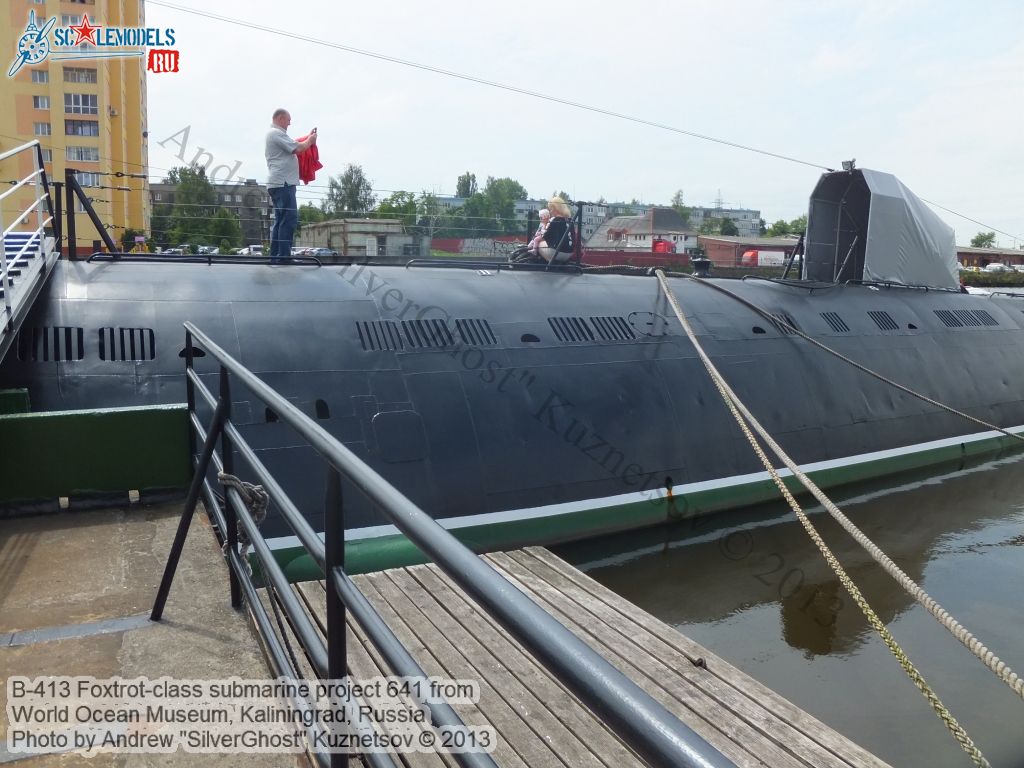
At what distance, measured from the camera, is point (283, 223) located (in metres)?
9.80

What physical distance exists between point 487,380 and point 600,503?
1.72 meters

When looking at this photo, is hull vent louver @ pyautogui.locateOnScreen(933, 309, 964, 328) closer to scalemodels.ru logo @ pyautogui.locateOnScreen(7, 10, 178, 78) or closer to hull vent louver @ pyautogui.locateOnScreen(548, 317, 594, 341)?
hull vent louver @ pyautogui.locateOnScreen(548, 317, 594, 341)

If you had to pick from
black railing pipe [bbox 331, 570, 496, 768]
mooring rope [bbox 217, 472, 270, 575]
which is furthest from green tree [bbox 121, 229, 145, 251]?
black railing pipe [bbox 331, 570, 496, 768]

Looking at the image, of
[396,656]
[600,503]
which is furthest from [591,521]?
[396,656]

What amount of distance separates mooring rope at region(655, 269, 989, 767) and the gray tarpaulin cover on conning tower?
464 cm

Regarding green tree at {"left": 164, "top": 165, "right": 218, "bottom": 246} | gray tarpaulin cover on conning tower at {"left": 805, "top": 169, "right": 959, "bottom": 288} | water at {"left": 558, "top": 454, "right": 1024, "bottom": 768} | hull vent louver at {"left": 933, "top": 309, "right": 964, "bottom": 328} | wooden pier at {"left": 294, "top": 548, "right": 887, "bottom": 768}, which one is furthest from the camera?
hull vent louver at {"left": 933, "top": 309, "right": 964, "bottom": 328}

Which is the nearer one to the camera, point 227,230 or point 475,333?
point 475,333

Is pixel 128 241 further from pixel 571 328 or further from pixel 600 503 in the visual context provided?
pixel 600 503

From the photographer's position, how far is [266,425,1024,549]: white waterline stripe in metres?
7.10

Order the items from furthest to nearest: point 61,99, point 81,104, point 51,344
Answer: point 81,104, point 61,99, point 51,344

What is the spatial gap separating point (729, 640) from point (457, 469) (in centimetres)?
294

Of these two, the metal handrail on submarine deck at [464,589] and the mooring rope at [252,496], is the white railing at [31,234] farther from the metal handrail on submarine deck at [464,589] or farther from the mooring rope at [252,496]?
the metal handrail on submarine deck at [464,589]

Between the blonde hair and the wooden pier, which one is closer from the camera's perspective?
the wooden pier

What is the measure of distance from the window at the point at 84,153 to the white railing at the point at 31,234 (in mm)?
47461
